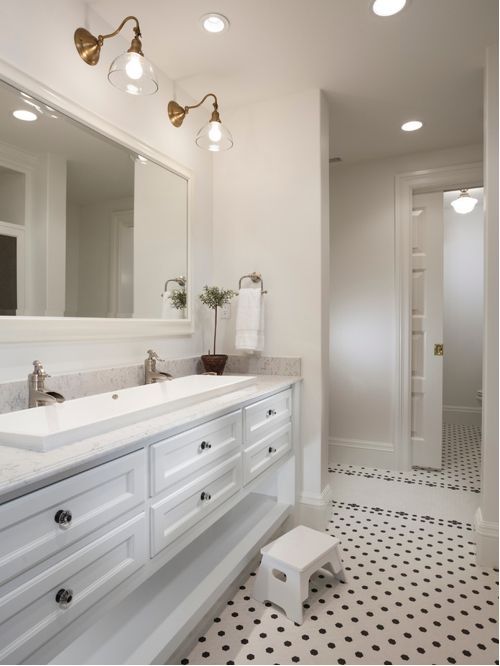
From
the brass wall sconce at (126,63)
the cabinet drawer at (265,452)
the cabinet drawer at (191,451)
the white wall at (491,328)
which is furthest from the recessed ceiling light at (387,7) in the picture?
the cabinet drawer at (265,452)

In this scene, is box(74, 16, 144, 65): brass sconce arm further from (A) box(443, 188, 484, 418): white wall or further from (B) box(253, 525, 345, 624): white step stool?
(A) box(443, 188, 484, 418): white wall

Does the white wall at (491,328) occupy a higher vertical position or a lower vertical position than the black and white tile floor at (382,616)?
higher

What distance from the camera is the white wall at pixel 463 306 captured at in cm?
464

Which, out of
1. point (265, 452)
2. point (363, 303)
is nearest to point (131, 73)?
point (265, 452)

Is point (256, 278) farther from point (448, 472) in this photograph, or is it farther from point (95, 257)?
point (448, 472)

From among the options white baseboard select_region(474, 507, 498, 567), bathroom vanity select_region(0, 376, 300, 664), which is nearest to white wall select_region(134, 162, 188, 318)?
bathroom vanity select_region(0, 376, 300, 664)

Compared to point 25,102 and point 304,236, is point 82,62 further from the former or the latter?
point 304,236

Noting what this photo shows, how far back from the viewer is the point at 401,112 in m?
2.60

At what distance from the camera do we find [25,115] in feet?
4.84

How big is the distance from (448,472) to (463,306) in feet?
7.17

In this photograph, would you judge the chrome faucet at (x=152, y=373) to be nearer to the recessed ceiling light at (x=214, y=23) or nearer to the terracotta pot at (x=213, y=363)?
the terracotta pot at (x=213, y=363)

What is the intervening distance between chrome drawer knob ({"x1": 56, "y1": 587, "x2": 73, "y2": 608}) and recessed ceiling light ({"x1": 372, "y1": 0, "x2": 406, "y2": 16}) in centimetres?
220

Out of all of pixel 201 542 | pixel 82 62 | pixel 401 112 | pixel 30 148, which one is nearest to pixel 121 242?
pixel 30 148

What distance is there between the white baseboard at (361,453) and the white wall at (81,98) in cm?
164
